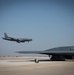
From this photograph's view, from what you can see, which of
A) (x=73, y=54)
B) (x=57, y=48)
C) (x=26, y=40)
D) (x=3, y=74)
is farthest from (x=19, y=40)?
(x=3, y=74)

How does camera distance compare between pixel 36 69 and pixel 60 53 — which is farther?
pixel 60 53

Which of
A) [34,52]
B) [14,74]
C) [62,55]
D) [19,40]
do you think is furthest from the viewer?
[19,40]

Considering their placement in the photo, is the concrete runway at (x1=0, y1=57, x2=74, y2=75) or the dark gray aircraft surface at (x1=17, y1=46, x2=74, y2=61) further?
the dark gray aircraft surface at (x1=17, y1=46, x2=74, y2=61)

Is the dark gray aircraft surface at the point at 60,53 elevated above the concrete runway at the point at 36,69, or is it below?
above

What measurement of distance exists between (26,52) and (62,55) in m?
8.92

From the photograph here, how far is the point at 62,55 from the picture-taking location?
4859cm

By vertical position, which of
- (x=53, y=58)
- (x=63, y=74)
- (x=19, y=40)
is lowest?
(x=63, y=74)

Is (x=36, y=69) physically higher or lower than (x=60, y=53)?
lower

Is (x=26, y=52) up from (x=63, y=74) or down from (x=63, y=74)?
up

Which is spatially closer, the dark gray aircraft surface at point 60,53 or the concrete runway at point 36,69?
the concrete runway at point 36,69

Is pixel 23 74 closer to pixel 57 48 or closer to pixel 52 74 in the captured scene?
pixel 52 74

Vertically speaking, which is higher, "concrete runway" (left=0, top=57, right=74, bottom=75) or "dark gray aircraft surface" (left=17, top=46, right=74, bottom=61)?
"dark gray aircraft surface" (left=17, top=46, right=74, bottom=61)

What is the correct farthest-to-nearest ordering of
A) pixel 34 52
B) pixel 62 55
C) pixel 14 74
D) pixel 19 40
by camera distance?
pixel 19 40 → pixel 62 55 → pixel 34 52 → pixel 14 74

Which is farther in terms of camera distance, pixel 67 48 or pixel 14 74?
pixel 67 48
